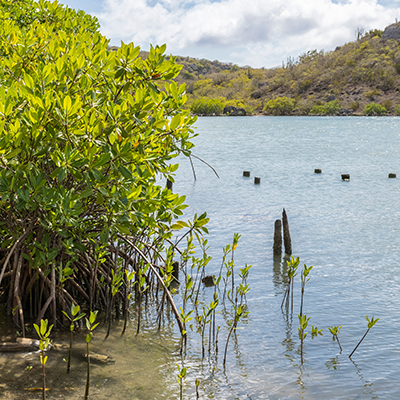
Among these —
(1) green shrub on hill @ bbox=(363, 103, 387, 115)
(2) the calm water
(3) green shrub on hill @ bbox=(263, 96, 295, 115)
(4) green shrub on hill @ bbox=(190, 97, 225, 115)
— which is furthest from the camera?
(4) green shrub on hill @ bbox=(190, 97, 225, 115)

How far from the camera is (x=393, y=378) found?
17.6 ft

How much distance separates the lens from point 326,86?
385 feet

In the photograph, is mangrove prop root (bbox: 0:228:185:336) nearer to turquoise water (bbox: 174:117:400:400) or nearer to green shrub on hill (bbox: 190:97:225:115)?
turquoise water (bbox: 174:117:400:400)

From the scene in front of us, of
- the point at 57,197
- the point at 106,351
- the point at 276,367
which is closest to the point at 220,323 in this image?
the point at 276,367

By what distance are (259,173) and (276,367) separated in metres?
20.9

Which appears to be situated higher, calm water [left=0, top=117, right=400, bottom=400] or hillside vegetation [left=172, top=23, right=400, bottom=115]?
hillside vegetation [left=172, top=23, right=400, bottom=115]

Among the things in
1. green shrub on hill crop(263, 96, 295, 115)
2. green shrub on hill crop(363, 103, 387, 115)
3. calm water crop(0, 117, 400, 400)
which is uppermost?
green shrub on hill crop(263, 96, 295, 115)

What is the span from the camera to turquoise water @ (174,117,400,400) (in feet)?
17.1

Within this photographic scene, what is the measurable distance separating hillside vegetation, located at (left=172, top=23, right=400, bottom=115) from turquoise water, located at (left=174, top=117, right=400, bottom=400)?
87.5 m

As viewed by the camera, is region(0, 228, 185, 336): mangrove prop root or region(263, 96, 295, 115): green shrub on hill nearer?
region(0, 228, 185, 336): mangrove prop root

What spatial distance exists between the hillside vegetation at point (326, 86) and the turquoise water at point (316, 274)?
87.5m

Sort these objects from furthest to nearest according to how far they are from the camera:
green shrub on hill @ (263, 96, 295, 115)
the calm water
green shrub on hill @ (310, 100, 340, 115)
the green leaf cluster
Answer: green shrub on hill @ (263, 96, 295, 115)
green shrub on hill @ (310, 100, 340, 115)
the calm water
the green leaf cluster

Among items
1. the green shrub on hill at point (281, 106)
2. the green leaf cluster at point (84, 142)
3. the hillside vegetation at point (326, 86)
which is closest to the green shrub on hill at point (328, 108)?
the hillside vegetation at point (326, 86)

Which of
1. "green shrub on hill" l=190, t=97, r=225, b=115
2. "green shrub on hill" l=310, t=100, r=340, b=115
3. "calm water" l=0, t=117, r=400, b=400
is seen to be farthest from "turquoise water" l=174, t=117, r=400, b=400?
"green shrub on hill" l=190, t=97, r=225, b=115
